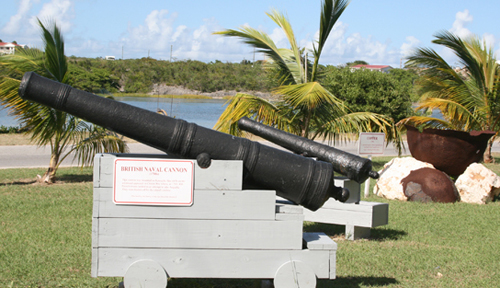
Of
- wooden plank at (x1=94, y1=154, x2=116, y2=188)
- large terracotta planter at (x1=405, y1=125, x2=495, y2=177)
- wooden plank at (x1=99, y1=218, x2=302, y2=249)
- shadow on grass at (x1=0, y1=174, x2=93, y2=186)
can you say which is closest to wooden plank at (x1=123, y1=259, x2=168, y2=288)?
wooden plank at (x1=99, y1=218, x2=302, y2=249)

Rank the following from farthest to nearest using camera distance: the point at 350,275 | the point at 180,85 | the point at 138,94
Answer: the point at 180,85 < the point at 138,94 < the point at 350,275

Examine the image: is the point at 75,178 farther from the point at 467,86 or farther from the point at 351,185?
the point at 467,86

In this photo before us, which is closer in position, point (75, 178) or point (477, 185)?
point (477, 185)

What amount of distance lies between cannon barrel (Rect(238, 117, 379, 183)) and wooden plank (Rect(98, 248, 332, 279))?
5.01 feet

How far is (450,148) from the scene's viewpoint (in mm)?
8891

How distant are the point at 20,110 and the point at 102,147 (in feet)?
5.36

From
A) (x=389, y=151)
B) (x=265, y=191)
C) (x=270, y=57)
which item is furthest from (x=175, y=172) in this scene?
(x=389, y=151)

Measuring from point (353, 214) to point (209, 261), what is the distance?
9.30 feet

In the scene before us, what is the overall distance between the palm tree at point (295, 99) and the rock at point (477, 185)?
222cm

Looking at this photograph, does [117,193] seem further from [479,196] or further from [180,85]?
[180,85]

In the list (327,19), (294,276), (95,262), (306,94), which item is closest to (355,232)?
(294,276)

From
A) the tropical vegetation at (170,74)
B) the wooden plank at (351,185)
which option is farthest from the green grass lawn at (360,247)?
the tropical vegetation at (170,74)

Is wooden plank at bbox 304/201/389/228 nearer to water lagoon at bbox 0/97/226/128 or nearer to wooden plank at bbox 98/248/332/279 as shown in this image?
wooden plank at bbox 98/248/332/279

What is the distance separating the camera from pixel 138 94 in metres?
41.9
